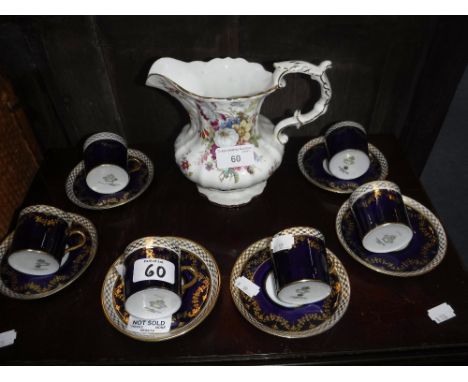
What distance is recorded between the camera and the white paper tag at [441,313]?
82 cm

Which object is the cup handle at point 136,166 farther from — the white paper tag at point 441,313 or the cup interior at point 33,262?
the white paper tag at point 441,313

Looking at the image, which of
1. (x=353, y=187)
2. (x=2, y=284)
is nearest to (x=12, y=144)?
(x=2, y=284)

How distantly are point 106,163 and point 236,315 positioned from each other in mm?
485

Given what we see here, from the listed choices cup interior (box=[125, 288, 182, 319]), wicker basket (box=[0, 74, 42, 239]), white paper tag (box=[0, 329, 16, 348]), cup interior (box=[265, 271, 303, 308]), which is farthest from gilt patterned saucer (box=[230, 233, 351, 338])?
wicker basket (box=[0, 74, 42, 239])

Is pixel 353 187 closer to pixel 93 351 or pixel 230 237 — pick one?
pixel 230 237

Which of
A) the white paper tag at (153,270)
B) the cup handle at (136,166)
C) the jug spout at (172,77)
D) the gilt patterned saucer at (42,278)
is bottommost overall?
the gilt patterned saucer at (42,278)

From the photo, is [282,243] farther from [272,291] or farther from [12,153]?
[12,153]

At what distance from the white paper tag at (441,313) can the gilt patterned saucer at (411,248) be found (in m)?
0.07

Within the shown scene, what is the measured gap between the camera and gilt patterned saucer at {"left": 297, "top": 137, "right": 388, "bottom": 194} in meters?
1.07

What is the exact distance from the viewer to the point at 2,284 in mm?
882

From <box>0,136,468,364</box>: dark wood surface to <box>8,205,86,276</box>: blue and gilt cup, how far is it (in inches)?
2.8

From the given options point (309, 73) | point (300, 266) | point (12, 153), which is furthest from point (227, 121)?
point (12, 153)

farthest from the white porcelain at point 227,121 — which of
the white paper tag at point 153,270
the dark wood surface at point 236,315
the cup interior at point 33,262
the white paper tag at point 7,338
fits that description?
the white paper tag at point 7,338

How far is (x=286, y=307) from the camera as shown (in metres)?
0.82
